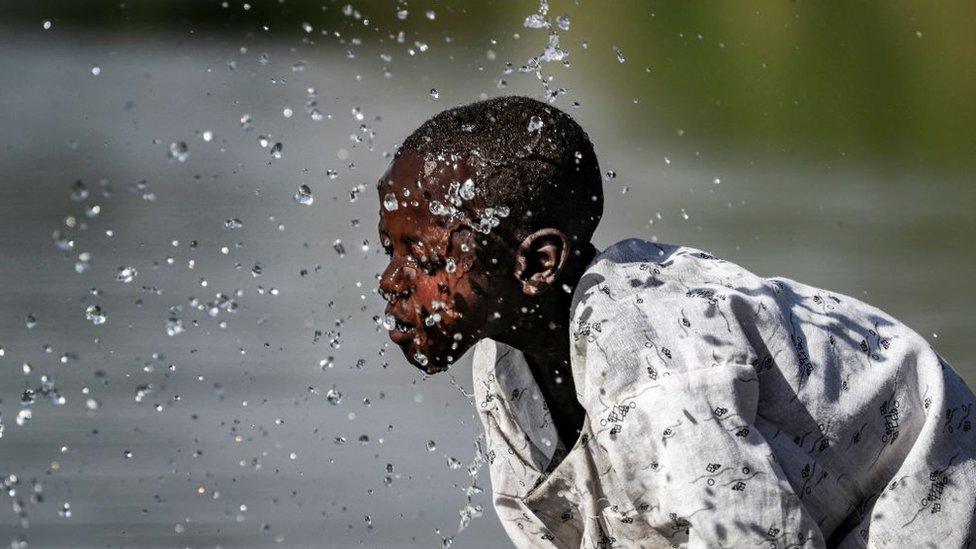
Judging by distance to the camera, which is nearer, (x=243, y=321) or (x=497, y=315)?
(x=497, y=315)

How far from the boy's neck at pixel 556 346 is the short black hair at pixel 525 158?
75 millimetres

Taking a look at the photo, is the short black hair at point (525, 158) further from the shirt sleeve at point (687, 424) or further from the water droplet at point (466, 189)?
the shirt sleeve at point (687, 424)

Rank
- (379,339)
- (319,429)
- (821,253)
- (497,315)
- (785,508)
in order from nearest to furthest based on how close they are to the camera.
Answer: (785,508), (497,315), (319,429), (379,339), (821,253)

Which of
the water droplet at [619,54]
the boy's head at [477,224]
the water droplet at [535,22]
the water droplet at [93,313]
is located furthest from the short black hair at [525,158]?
the water droplet at [619,54]

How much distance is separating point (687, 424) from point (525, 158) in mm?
551

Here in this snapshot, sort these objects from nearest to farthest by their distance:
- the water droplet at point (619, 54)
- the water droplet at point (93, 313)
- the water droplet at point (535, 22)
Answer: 1. the water droplet at point (535, 22)
2. the water droplet at point (93, 313)
3. the water droplet at point (619, 54)

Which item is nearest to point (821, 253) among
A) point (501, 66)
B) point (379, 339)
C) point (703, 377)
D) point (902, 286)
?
point (902, 286)

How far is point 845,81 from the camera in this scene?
357 inches

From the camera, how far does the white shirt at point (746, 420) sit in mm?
2369

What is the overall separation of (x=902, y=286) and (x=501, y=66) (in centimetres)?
398

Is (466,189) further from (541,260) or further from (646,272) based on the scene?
(646,272)

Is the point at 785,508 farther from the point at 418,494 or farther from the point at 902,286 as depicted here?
the point at 902,286

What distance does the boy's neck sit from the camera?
8.77 feet

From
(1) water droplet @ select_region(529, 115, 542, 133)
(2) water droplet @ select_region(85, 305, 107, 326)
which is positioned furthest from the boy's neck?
(2) water droplet @ select_region(85, 305, 107, 326)
